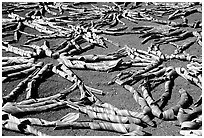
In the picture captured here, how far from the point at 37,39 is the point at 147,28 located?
4.82 ft

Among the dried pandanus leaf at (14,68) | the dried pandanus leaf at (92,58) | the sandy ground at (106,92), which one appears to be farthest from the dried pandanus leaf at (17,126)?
the dried pandanus leaf at (92,58)

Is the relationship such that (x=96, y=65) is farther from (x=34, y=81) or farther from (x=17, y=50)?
(x=17, y=50)

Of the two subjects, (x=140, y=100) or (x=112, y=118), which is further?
(x=140, y=100)

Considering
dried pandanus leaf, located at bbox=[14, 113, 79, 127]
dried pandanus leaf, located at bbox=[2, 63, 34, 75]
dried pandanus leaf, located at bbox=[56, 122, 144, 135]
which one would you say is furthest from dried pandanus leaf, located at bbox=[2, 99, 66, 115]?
dried pandanus leaf, located at bbox=[2, 63, 34, 75]

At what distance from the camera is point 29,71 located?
278 cm

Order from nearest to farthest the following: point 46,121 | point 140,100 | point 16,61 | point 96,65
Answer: point 46,121 < point 140,100 < point 96,65 < point 16,61

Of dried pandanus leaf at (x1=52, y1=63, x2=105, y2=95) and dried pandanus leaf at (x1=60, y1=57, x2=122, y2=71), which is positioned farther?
dried pandanus leaf at (x1=60, y1=57, x2=122, y2=71)

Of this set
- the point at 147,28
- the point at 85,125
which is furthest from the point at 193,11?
the point at 85,125

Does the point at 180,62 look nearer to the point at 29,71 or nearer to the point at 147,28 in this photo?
the point at 147,28

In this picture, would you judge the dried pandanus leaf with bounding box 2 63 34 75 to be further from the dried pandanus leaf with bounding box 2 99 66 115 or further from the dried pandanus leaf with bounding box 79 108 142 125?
the dried pandanus leaf with bounding box 79 108 142 125

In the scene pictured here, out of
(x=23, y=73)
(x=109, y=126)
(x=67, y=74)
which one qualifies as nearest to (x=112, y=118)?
(x=109, y=126)

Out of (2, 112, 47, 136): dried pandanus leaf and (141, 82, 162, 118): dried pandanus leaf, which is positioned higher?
(141, 82, 162, 118): dried pandanus leaf

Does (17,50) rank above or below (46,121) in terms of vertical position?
above

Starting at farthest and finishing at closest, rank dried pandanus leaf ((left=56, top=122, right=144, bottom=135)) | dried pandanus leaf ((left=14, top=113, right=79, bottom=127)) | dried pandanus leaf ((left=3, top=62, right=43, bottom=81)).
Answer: dried pandanus leaf ((left=3, top=62, right=43, bottom=81)) → dried pandanus leaf ((left=14, top=113, right=79, bottom=127)) → dried pandanus leaf ((left=56, top=122, right=144, bottom=135))
